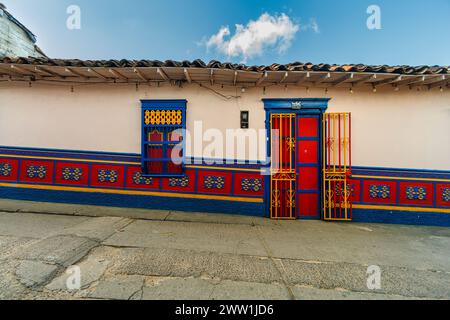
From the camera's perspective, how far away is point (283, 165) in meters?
5.10

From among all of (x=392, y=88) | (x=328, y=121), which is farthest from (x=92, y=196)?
(x=392, y=88)

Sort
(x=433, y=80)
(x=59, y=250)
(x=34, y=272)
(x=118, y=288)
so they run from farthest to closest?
(x=433, y=80), (x=59, y=250), (x=34, y=272), (x=118, y=288)

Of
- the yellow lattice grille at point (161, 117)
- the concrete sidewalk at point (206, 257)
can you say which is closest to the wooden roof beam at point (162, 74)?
the yellow lattice grille at point (161, 117)

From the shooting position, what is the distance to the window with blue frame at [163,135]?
5051 mm

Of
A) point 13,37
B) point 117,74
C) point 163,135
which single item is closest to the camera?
point 117,74

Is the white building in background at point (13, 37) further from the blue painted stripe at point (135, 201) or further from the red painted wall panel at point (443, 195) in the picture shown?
the red painted wall panel at point (443, 195)

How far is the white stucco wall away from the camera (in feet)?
16.5

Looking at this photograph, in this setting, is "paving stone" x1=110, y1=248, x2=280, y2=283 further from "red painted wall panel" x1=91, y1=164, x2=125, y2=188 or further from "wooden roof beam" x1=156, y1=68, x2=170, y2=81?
"wooden roof beam" x1=156, y1=68, x2=170, y2=81

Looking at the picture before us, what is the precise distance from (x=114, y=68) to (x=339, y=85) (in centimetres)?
532

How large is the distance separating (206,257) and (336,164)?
3.97 metres

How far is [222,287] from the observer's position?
2.27 m

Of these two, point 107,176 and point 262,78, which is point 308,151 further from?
point 107,176

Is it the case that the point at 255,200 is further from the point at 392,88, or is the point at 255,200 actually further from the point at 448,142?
the point at 448,142

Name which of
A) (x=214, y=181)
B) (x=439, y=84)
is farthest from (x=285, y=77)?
(x=439, y=84)
